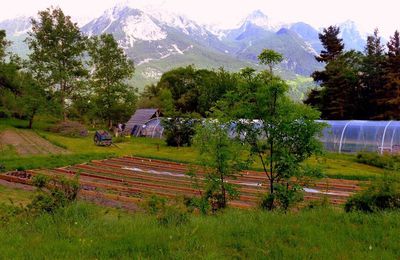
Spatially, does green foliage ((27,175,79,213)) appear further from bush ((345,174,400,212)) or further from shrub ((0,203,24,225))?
bush ((345,174,400,212))

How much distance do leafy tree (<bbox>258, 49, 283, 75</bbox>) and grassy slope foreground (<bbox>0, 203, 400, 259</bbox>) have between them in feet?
17.0

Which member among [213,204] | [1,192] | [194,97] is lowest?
[1,192]

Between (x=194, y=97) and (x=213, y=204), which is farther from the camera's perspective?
(x=194, y=97)

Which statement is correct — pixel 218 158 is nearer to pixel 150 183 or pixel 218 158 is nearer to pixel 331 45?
pixel 150 183

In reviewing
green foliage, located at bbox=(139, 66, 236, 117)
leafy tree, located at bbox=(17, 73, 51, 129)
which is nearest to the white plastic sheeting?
green foliage, located at bbox=(139, 66, 236, 117)

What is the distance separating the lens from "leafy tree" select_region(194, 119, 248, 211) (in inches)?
415

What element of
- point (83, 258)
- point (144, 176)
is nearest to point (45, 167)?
point (144, 176)

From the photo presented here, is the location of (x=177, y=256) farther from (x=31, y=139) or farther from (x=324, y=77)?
(x=324, y=77)

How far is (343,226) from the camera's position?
6234 mm

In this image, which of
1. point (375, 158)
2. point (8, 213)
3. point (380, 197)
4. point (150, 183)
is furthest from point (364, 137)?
point (8, 213)

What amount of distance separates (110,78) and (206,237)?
50.5 m

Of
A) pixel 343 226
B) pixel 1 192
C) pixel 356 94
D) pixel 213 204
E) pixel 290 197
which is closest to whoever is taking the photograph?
pixel 343 226

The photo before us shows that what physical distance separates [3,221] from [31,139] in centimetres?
3121

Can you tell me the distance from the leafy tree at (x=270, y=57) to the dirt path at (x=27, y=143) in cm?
2217
